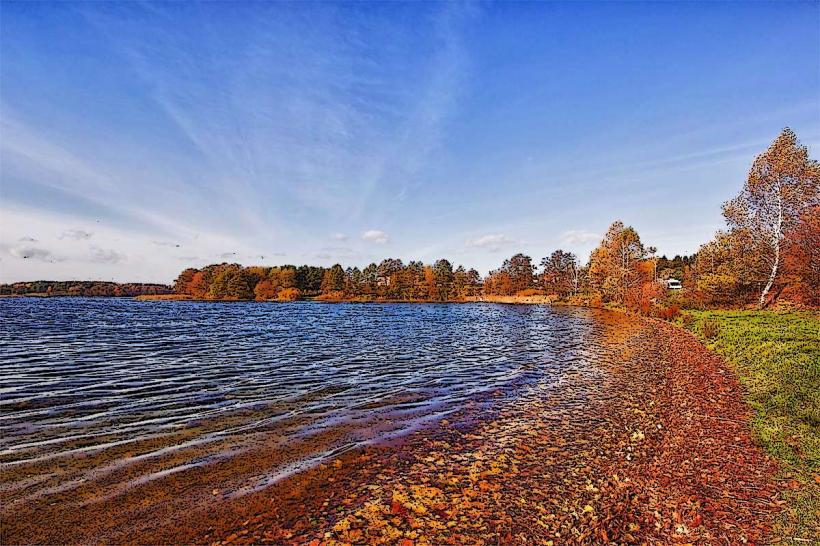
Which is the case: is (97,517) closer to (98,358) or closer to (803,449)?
(803,449)

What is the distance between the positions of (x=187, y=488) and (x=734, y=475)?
10.1m

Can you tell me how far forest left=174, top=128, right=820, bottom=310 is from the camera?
1656 inches

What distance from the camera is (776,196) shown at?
43.4 metres

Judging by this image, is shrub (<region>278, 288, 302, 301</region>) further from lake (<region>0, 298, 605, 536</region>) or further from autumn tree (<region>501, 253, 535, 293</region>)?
lake (<region>0, 298, 605, 536</region>)

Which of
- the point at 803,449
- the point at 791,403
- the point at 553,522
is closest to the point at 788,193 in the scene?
the point at 791,403

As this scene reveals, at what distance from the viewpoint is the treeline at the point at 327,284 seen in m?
150

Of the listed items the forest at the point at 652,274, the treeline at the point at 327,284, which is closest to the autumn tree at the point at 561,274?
the forest at the point at 652,274

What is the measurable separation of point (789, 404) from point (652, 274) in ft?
246

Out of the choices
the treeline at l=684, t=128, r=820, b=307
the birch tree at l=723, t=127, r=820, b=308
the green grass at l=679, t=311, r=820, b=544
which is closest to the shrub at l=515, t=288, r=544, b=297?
the treeline at l=684, t=128, r=820, b=307

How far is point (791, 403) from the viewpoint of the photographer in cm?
1113

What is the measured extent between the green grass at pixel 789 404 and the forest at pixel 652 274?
83.3 ft

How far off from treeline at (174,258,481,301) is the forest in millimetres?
385

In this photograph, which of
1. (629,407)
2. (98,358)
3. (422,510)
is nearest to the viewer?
(422,510)

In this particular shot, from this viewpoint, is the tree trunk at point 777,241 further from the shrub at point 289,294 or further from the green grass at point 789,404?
the shrub at point 289,294
